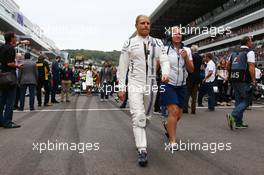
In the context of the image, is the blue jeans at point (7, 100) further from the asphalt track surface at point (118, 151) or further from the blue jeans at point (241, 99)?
the blue jeans at point (241, 99)

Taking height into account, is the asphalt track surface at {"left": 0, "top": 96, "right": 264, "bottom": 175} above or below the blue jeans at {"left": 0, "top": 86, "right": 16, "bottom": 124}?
below

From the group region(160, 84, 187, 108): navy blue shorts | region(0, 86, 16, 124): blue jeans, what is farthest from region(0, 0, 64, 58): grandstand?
region(160, 84, 187, 108): navy blue shorts

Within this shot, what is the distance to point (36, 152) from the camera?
553 cm

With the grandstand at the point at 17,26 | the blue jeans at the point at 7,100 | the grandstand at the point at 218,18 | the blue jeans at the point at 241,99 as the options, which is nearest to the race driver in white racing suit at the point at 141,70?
the blue jeans at the point at 241,99

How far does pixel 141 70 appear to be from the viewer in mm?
5141

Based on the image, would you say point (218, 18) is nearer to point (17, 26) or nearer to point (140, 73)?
point (17, 26)

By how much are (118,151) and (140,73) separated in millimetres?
1183

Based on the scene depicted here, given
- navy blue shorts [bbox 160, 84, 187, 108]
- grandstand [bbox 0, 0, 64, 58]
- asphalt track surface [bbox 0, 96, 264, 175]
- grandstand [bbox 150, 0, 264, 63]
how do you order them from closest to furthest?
1. asphalt track surface [bbox 0, 96, 264, 175]
2. navy blue shorts [bbox 160, 84, 187, 108]
3. grandstand [bbox 150, 0, 264, 63]
4. grandstand [bbox 0, 0, 64, 58]

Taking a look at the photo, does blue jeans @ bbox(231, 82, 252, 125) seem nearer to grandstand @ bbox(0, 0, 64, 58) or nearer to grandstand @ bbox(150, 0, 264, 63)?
grandstand @ bbox(150, 0, 264, 63)

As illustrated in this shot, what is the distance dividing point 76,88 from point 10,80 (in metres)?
18.0

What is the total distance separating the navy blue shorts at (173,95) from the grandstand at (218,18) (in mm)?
40772

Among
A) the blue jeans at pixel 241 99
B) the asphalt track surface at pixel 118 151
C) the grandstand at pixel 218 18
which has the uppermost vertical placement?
the grandstand at pixel 218 18

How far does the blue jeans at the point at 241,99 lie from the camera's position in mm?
8023

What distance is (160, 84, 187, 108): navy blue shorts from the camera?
236 inches
